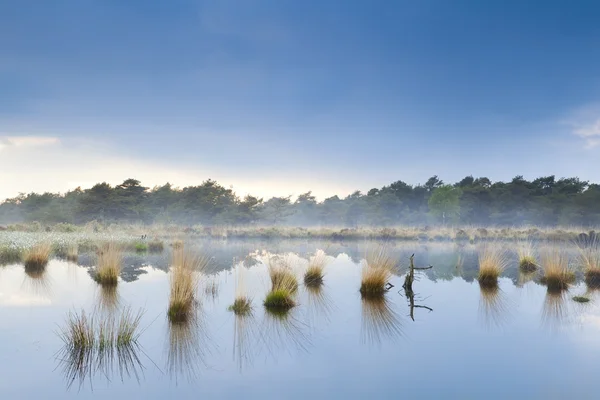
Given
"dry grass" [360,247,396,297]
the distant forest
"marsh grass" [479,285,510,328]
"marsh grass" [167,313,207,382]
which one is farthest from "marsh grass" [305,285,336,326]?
the distant forest

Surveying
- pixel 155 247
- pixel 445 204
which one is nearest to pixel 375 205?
pixel 445 204

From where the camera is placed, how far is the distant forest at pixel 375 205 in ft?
166

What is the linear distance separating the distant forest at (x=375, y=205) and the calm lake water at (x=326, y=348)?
4193 centimetres

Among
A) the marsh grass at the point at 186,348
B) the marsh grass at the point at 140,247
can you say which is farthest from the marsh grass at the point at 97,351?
the marsh grass at the point at 140,247

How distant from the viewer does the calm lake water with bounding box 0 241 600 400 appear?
4.68 meters

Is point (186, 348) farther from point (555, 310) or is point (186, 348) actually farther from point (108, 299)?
point (555, 310)

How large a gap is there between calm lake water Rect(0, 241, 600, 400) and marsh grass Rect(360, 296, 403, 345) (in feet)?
0.09

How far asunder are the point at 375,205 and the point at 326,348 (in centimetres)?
5249

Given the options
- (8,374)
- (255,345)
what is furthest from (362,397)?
(8,374)

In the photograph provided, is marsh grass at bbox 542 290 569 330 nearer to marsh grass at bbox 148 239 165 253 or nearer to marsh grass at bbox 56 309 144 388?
marsh grass at bbox 56 309 144 388

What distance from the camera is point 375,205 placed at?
5775 centimetres

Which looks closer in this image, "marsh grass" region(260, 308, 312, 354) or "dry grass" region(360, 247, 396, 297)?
"marsh grass" region(260, 308, 312, 354)

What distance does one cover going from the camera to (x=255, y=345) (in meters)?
6.05

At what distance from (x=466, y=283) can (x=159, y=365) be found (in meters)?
8.71
